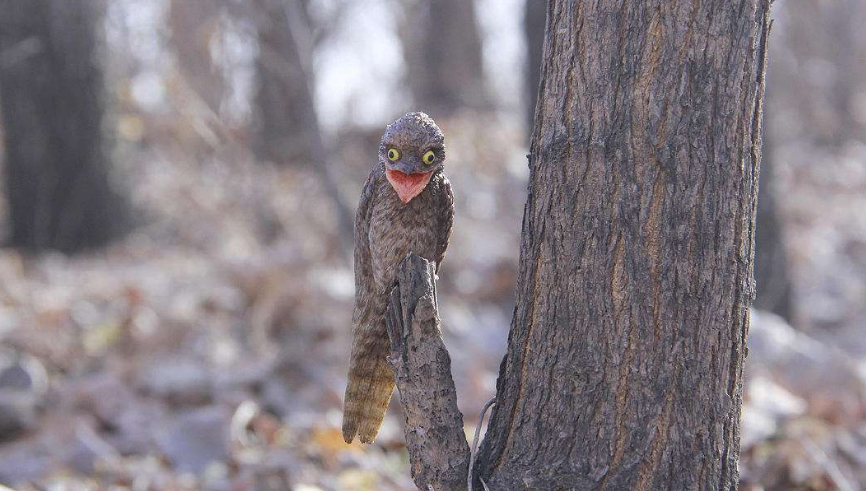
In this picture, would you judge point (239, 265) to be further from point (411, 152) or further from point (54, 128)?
point (411, 152)

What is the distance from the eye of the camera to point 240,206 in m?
8.13

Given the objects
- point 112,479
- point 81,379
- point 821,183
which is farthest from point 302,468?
point 821,183

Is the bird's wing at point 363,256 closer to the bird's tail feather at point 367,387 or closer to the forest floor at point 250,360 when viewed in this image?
the bird's tail feather at point 367,387

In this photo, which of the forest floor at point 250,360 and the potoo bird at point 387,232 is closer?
the potoo bird at point 387,232

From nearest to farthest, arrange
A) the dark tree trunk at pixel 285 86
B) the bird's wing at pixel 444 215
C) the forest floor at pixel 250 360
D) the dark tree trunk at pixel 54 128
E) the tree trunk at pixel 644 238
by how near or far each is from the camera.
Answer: the tree trunk at pixel 644 238, the bird's wing at pixel 444 215, the forest floor at pixel 250 360, the dark tree trunk at pixel 285 86, the dark tree trunk at pixel 54 128

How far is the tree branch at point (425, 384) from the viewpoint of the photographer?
7.12 ft

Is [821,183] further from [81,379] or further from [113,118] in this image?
[81,379]

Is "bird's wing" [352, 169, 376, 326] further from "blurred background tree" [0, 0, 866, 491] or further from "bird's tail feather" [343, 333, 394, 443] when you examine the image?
"blurred background tree" [0, 0, 866, 491]

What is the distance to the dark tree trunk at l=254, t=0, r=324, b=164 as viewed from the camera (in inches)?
213

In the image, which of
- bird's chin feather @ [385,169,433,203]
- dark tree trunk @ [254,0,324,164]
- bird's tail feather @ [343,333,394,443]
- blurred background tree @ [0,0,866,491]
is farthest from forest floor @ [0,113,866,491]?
bird's chin feather @ [385,169,433,203]

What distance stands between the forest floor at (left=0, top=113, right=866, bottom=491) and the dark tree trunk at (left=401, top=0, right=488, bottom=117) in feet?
14.8

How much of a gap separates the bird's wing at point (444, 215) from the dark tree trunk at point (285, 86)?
126 inches

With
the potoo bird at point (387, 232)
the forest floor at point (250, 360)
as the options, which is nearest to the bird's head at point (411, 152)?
the potoo bird at point (387, 232)

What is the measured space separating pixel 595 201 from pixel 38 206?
6482 millimetres
